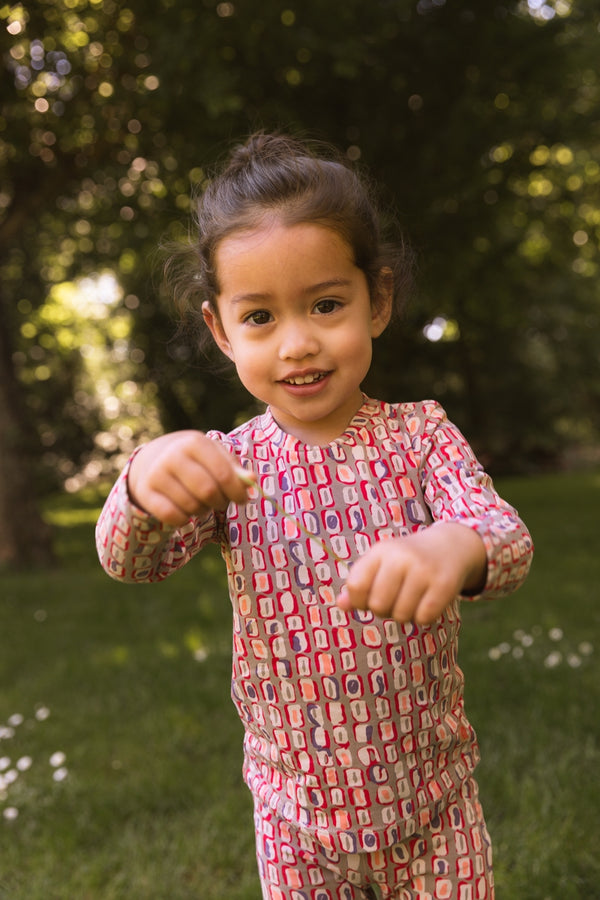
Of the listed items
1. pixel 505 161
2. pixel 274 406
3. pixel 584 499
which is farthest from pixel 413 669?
pixel 584 499

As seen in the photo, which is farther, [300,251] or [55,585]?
[55,585]

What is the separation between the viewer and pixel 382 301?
5.58 ft

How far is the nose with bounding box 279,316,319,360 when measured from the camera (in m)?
1.45

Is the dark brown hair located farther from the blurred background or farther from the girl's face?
the blurred background

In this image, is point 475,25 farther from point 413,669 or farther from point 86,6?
point 413,669

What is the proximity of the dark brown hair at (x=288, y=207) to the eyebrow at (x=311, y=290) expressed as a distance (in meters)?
0.08

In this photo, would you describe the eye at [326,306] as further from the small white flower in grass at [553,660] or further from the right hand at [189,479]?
the small white flower in grass at [553,660]

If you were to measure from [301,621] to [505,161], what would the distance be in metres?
6.45

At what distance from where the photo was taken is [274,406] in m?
1.60

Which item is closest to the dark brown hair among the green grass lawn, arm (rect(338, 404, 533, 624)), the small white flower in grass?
arm (rect(338, 404, 533, 624))

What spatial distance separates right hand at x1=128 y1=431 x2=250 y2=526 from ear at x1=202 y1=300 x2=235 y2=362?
502mm

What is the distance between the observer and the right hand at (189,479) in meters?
1.18

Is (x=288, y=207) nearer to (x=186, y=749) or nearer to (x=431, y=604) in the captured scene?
(x=431, y=604)

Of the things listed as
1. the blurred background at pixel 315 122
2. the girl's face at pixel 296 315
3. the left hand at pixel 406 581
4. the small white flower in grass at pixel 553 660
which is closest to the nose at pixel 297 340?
the girl's face at pixel 296 315
